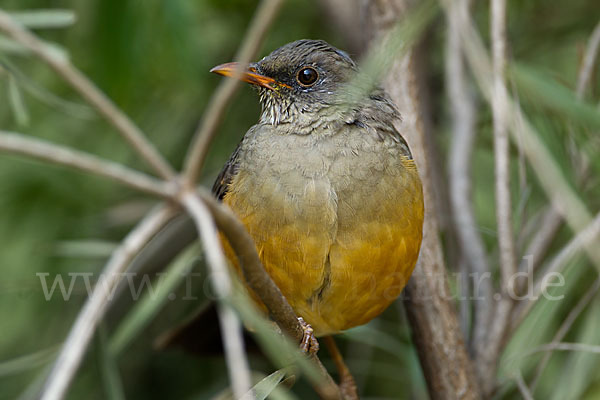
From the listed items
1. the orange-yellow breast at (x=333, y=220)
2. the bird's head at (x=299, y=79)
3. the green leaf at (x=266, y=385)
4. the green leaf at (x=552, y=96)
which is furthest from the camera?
the bird's head at (x=299, y=79)

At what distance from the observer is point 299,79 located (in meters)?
3.00

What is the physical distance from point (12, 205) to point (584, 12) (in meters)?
3.38

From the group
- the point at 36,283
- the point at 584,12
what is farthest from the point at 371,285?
the point at 584,12

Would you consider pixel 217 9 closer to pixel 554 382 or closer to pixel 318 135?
pixel 318 135

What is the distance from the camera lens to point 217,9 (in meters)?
4.05

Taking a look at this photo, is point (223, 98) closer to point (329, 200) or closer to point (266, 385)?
point (266, 385)

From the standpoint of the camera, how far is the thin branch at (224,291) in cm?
118

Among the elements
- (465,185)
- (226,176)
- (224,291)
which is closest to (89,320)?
(224,291)

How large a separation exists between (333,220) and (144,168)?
72.5 inches

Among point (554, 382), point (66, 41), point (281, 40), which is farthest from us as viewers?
point (281, 40)

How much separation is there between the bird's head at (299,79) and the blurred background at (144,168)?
A: 351mm

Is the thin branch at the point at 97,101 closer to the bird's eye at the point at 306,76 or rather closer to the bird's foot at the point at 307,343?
the bird's foot at the point at 307,343

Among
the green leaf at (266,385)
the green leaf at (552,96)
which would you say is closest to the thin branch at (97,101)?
the green leaf at (266,385)

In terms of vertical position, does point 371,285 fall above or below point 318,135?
below
